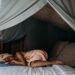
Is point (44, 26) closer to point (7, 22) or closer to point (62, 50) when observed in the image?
point (62, 50)

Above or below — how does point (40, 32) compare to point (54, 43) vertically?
above

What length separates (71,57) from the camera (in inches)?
112

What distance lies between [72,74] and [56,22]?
1.33 m

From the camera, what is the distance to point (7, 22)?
2.41 meters

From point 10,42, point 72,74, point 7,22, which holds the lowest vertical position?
point 72,74

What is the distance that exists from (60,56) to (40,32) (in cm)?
65

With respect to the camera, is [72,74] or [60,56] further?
[60,56]

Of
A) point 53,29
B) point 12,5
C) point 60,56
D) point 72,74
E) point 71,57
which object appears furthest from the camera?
point 53,29

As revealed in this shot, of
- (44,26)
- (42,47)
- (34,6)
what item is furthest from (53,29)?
(34,6)

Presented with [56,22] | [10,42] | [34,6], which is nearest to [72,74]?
[34,6]

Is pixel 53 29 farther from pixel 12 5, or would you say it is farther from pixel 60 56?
pixel 12 5

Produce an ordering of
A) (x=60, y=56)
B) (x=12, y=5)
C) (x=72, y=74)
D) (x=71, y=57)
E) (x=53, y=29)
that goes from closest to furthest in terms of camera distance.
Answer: (x=72, y=74), (x=12, y=5), (x=71, y=57), (x=60, y=56), (x=53, y=29)

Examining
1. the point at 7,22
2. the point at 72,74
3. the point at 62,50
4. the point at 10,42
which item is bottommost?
the point at 72,74

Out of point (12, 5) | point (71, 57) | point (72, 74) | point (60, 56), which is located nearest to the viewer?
point (72, 74)
